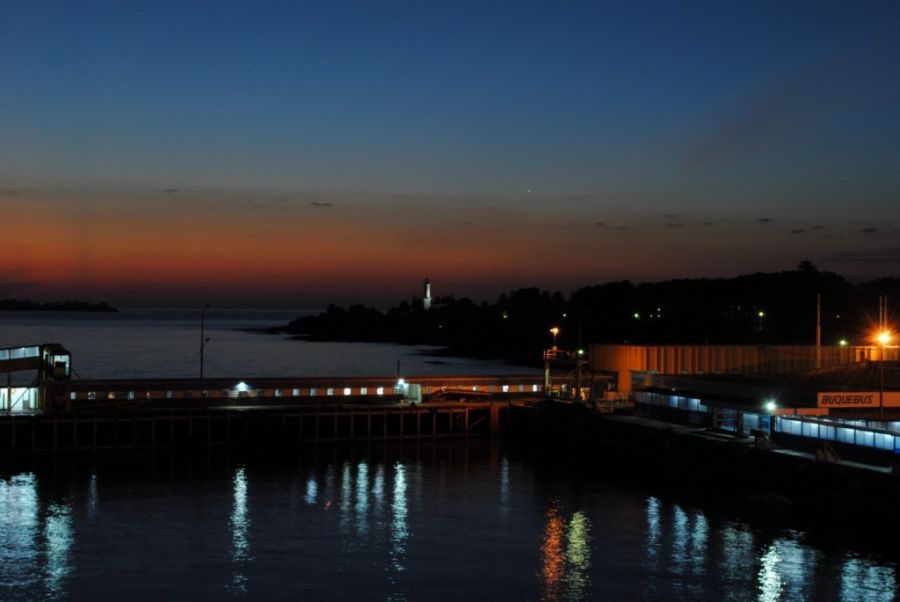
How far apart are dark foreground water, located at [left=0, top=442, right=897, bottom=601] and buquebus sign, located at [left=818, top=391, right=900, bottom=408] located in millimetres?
8963

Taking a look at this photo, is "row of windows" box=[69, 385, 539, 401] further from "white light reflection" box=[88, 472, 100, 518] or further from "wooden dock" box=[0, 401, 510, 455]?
"white light reflection" box=[88, 472, 100, 518]

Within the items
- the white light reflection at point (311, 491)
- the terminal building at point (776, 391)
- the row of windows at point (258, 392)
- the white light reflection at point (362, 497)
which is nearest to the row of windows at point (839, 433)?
the terminal building at point (776, 391)

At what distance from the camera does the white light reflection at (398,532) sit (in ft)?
115

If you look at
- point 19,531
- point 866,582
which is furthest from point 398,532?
point 866,582

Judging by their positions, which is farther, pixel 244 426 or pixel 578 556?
pixel 244 426

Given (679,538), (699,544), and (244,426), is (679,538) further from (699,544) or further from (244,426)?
(244,426)

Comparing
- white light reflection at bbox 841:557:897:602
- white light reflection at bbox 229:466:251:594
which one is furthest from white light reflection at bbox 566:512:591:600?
white light reflection at bbox 229:466:251:594

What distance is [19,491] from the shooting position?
160 feet

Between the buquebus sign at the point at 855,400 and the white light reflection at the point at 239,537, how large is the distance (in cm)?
2851

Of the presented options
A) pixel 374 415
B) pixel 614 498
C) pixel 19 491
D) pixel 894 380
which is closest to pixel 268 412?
pixel 374 415

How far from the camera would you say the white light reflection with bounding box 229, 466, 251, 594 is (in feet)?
113

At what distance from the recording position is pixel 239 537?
132 feet

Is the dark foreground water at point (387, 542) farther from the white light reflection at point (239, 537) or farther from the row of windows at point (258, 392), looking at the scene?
the row of windows at point (258, 392)

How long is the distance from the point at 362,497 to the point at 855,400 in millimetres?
24850
